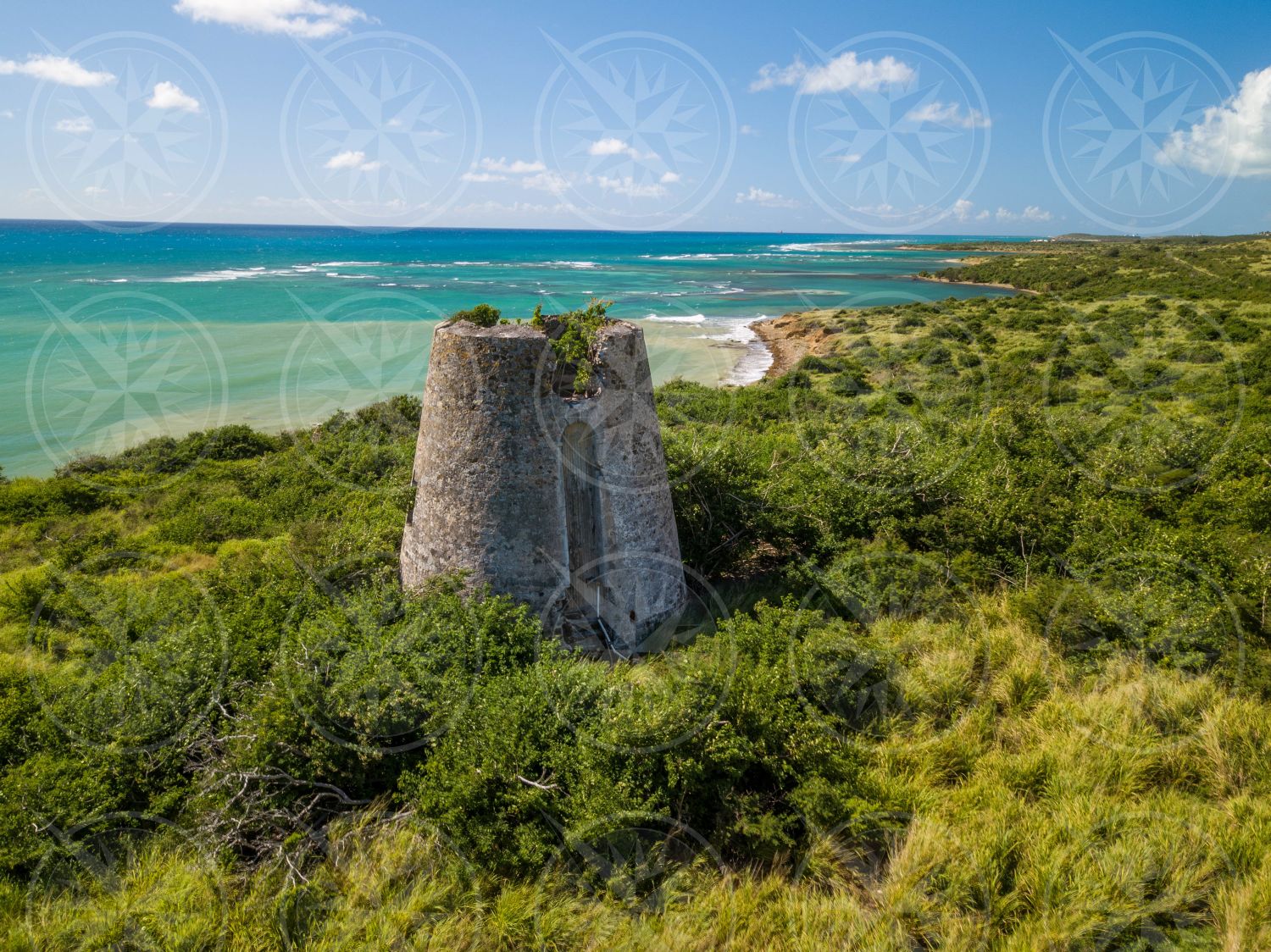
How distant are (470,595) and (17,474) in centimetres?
2016

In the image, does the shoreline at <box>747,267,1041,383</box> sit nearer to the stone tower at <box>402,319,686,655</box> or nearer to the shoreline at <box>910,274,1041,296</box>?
the shoreline at <box>910,274,1041,296</box>

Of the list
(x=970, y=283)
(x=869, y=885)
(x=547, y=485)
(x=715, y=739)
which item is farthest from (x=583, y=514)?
(x=970, y=283)

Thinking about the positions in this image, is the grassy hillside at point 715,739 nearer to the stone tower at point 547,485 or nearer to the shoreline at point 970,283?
the stone tower at point 547,485

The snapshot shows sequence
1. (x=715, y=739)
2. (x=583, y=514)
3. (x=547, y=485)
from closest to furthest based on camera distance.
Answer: (x=715, y=739) < (x=547, y=485) < (x=583, y=514)

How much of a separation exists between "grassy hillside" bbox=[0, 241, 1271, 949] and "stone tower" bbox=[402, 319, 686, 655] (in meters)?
0.50

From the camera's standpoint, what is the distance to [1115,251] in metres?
74.2

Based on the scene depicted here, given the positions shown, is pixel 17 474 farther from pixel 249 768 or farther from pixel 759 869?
pixel 759 869

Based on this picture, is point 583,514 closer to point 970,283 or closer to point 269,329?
point 269,329

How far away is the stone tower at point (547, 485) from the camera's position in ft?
20.7

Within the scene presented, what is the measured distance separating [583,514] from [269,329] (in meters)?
40.6

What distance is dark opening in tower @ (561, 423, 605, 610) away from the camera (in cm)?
680

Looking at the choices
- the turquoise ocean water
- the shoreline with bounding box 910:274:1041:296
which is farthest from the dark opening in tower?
the shoreline with bounding box 910:274:1041:296

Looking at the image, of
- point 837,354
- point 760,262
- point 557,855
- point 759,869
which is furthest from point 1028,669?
point 760,262

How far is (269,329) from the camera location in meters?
40.2
